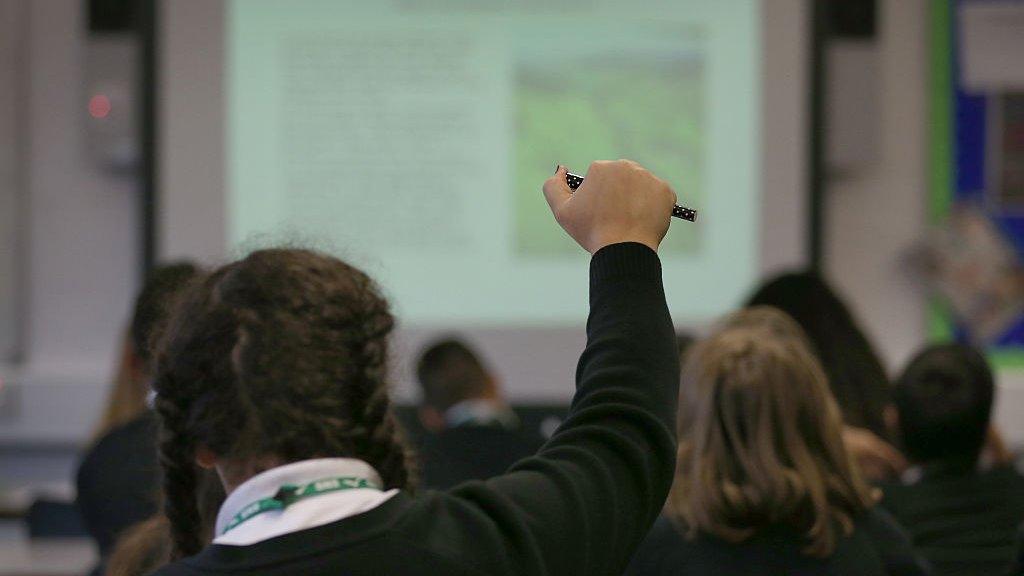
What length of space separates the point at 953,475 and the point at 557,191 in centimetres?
140

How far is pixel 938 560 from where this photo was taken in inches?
83.4

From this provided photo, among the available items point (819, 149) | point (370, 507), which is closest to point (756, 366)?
point (370, 507)

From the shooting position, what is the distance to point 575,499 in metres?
0.95

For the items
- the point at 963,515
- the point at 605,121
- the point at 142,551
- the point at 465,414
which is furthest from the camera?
the point at 605,121

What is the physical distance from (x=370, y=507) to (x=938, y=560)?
1.45 m

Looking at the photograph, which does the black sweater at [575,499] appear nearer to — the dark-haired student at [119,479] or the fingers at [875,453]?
the dark-haired student at [119,479]

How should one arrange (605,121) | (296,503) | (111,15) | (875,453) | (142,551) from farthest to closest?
(605,121), (111,15), (875,453), (142,551), (296,503)

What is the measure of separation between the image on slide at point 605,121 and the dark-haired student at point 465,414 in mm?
709

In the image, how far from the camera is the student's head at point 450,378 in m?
3.38

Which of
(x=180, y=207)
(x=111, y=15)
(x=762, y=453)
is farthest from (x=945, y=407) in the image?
(x=111, y=15)

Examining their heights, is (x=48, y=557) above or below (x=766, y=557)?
below

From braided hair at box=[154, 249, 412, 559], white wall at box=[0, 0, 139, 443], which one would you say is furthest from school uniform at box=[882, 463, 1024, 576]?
white wall at box=[0, 0, 139, 443]

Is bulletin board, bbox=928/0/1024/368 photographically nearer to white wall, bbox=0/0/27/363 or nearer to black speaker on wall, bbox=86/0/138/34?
black speaker on wall, bbox=86/0/138/34

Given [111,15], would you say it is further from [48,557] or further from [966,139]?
[966,139]
